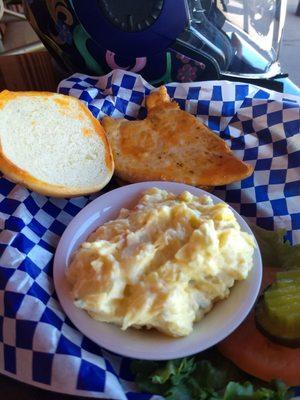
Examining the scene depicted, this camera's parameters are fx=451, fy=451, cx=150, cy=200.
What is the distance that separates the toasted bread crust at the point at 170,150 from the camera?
1.11 metres

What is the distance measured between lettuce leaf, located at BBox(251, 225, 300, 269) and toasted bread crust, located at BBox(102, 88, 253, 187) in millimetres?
158

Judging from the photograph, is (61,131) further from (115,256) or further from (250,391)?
(250,391)

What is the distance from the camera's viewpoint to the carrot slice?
0.83 metres

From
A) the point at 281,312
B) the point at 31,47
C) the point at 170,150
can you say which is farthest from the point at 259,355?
the point at 31,47

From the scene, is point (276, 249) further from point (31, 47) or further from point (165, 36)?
point (31, 47)

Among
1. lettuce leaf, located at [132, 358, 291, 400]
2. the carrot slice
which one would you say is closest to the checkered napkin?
lettuce leaf, located at [132, 358, 291, 400]

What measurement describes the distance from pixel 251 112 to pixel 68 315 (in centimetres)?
78

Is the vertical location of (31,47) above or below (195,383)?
above

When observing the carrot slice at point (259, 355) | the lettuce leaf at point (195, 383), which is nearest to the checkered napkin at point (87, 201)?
the lettuce leaf at point (195, 383)

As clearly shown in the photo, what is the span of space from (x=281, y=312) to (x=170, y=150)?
0.51 m

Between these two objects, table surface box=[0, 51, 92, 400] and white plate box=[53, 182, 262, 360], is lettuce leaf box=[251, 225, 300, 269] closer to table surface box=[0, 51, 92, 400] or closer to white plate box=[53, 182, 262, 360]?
white plate box=[53, 182, 262, 360]

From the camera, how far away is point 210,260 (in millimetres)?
762

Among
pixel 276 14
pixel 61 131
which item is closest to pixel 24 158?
pixel 61 131

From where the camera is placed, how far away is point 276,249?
102cm
